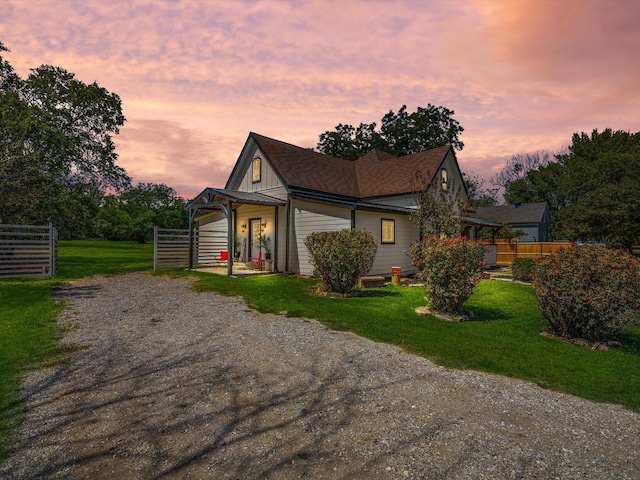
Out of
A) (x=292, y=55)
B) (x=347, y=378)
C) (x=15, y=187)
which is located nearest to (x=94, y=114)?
(x=15, y=187)

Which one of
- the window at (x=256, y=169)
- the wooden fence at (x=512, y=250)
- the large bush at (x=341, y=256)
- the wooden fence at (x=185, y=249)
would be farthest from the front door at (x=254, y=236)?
the wooden fence at (x=512, y=250)

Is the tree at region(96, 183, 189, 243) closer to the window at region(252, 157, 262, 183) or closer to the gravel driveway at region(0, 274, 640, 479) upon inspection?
the window at region(252, 157, 262, 183)

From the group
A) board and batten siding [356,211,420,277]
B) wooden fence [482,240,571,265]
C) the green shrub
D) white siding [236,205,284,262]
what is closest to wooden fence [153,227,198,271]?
white siding [236,205,284,262]

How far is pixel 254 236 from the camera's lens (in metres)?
18.8

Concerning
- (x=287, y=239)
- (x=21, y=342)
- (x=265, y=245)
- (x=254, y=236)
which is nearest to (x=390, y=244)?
(x=287, y=239)

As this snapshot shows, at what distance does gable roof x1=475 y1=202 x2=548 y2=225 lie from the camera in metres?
42.2

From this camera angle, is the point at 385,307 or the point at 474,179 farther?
the point at 474,179

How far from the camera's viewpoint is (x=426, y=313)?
340 inches

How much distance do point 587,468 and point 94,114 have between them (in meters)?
32.9

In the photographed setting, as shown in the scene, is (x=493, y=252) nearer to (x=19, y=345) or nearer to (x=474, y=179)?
(x=19, y=345)

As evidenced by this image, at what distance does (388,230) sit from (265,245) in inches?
252

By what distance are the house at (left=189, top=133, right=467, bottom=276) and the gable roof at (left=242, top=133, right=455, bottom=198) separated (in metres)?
0.07

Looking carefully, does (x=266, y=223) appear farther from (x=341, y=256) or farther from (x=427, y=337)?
(x=427, y=337)

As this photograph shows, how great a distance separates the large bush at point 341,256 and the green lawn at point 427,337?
2.56 feet
